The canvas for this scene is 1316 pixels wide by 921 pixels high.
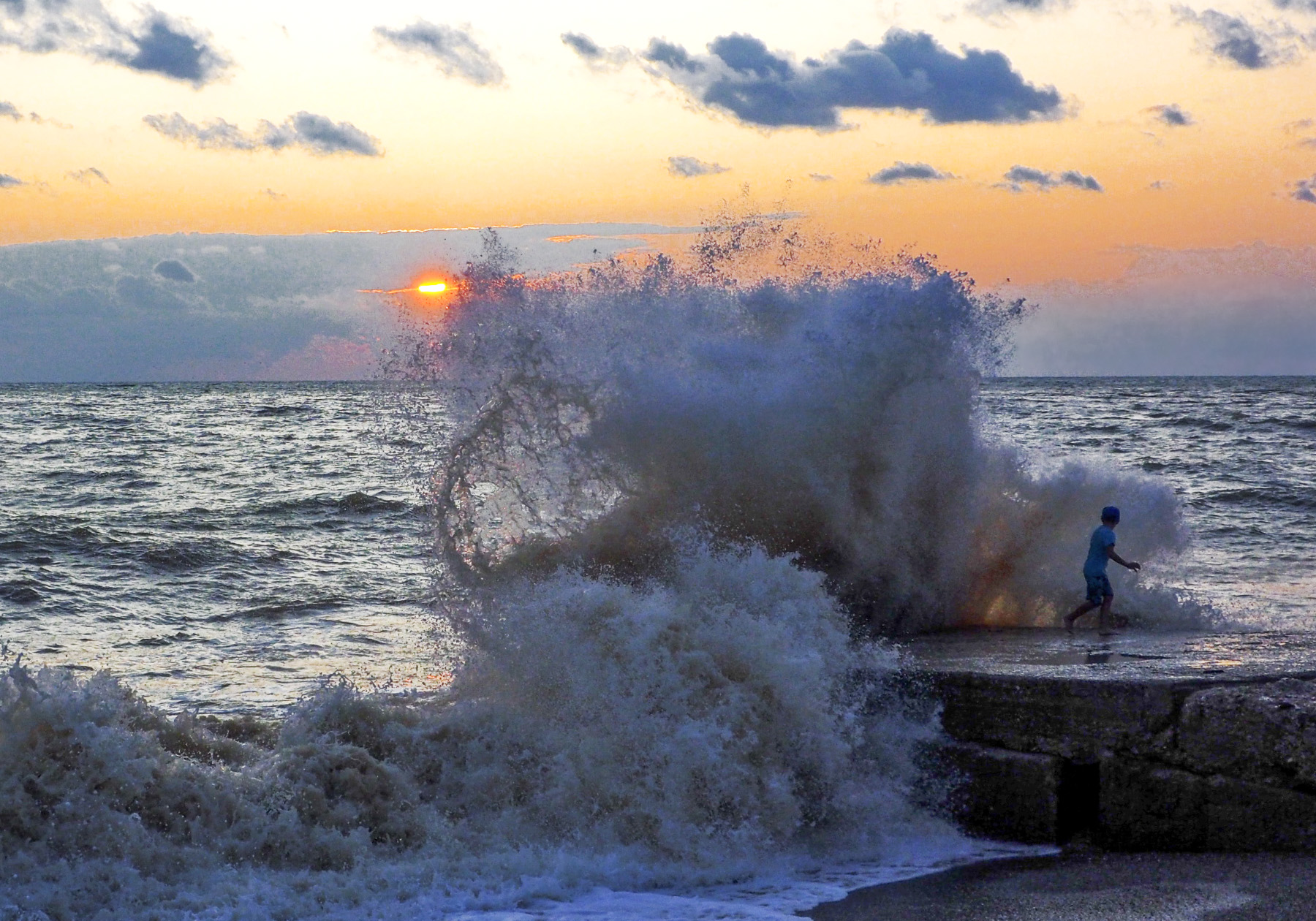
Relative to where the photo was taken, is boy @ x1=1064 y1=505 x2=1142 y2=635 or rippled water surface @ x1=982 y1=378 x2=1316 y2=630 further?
rippled water surface @ x1=982 y1=378 x2=1316 y2=630

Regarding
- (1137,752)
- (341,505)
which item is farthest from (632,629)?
(341,505)

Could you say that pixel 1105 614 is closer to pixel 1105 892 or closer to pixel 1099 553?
pixel 1099 553

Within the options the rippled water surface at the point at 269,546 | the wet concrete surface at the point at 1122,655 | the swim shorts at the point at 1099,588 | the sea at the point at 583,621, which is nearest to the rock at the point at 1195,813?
the wet concrete surface at the point at 1122,655

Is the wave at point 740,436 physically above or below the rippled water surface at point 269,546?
above

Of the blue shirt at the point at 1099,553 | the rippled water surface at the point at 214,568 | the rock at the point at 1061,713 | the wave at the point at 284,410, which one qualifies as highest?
the wave at the point at 284,410

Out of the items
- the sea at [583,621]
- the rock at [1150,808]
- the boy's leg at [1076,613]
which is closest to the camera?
the sea at [583,621]

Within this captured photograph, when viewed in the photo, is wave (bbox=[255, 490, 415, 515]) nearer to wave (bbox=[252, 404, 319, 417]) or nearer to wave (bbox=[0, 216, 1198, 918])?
wave (bbox=[0, 216, 1198, 918])

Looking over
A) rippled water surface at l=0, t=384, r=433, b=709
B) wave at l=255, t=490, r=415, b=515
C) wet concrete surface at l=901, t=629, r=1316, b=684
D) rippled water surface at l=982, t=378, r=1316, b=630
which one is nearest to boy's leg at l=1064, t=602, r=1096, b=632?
wet concrete surface at l=901, t=629, r=1316, b=684

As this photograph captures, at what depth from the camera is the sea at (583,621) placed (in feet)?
15.5

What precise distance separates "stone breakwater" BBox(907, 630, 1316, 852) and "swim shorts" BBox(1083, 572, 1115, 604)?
2.09 meters

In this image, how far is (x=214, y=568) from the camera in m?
13.0

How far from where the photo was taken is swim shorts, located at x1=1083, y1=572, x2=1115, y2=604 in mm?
8086

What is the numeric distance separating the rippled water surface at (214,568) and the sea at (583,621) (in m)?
0.08

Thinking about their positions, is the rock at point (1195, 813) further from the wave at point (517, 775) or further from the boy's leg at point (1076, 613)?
the boy's leg at point (1076, 613)
